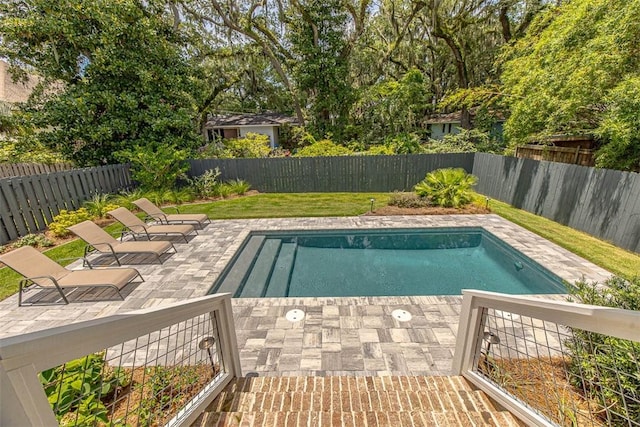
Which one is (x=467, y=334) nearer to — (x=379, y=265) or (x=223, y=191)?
(x=379, y=265)

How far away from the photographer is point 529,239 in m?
7.23

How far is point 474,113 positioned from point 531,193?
45.3 feet

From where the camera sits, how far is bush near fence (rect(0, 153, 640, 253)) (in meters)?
6.68

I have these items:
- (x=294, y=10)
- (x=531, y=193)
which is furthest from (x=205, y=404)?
(x=294, y=10)

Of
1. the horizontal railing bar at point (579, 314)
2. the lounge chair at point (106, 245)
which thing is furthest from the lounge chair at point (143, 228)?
the horizontal railing bar at point (579, 314)

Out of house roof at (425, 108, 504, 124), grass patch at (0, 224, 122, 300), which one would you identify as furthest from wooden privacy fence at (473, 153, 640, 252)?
house roof at (425, 108, 504, 124)

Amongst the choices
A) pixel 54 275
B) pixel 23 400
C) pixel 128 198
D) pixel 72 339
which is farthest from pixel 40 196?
pixel 23 400

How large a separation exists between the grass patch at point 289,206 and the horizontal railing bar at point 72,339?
7999 millimetres

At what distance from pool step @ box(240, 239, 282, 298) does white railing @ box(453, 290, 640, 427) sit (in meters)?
3.92

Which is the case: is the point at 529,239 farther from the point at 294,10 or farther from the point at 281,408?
the point at 294,10

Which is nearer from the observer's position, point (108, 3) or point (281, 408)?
point (281, 408)

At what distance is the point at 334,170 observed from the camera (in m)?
13.0

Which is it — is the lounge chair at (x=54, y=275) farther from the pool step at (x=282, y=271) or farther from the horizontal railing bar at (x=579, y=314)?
the horizontal railing bar at (x=579, y=314)

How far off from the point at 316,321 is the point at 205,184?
373 inches
